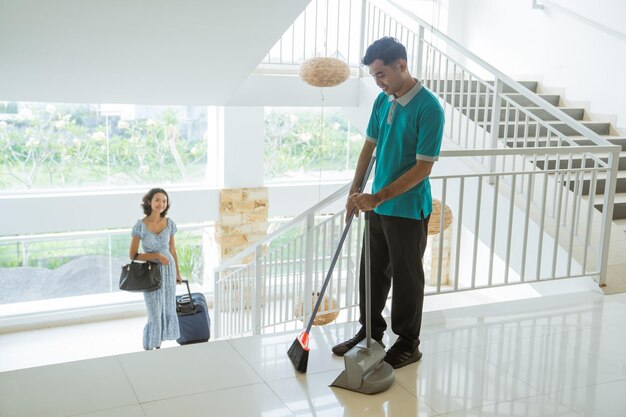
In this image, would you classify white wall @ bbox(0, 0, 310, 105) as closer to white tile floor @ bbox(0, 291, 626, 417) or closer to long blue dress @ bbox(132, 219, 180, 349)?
long blue dress @ bbox(132, 219, 180, 349)

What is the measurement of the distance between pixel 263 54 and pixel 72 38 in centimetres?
171

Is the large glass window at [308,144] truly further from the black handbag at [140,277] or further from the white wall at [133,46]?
the black handbag at [140,277]

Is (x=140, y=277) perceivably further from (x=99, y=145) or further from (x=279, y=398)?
(x=99, y=145)

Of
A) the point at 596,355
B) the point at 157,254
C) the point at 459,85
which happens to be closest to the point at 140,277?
the point at 157,254

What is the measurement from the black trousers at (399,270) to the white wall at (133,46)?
9.35 feet

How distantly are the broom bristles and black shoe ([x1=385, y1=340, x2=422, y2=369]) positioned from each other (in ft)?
1.37

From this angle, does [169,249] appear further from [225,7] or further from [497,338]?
[497,338]

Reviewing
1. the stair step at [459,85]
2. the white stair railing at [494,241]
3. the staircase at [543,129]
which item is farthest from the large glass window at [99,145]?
the staircase at [543,129]

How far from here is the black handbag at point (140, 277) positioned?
208 inches

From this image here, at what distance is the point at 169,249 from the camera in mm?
5660

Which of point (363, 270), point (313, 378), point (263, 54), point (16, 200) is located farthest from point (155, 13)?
point (16, 200)

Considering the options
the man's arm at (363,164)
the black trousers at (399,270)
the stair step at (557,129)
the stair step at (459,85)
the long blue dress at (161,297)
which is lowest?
the long blue dress at (161,297)

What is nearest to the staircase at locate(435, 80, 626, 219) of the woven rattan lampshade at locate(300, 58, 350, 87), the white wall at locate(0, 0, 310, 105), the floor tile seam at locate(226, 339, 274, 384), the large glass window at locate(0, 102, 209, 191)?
the woven rattan lampshade at locate(300, 58, 350, 87)

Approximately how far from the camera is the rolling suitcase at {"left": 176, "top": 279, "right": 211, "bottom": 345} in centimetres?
578
